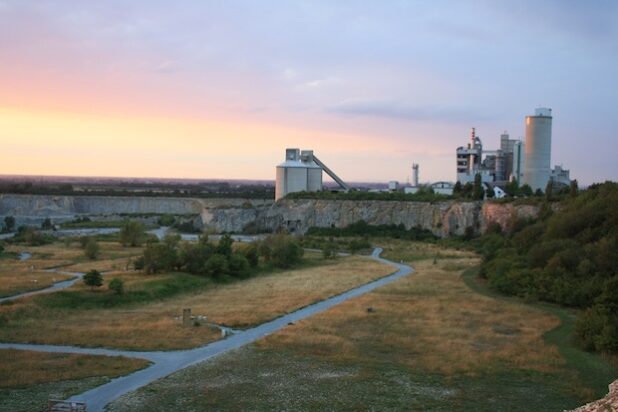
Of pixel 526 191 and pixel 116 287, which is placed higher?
pixel 526 191

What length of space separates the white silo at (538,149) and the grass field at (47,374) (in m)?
64.0

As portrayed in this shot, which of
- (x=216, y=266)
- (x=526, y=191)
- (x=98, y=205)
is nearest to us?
(x=216, y=266)

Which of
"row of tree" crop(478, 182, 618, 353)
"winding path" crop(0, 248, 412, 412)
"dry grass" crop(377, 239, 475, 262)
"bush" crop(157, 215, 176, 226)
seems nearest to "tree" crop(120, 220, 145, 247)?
"dry grass" crop(377, 239, 475, 262)

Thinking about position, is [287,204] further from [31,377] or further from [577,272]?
[31,377]

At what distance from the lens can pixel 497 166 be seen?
90.5 metres

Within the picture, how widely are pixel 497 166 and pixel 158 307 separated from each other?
6887 cm

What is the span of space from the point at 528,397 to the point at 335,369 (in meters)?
5.83

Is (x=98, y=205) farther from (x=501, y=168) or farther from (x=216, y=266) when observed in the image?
(x=216, y=266)

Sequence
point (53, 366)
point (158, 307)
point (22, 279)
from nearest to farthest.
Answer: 1. point (53, 366)
2. point (158, 307)
3. point (22, 279)

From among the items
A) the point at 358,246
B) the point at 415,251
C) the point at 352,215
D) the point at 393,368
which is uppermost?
the point at 352,215

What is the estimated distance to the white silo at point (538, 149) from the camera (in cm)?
7481

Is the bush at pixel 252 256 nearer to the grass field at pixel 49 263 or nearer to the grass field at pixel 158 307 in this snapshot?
the grass field at pixel 158 307

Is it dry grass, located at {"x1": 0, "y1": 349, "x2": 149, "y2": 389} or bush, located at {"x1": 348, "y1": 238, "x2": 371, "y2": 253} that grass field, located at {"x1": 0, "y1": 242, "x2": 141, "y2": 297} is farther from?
bush, located at {"x1": 348, "y1": 238, "x2": 371, "y2": 253}

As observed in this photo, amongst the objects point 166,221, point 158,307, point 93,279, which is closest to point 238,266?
point 158,307
